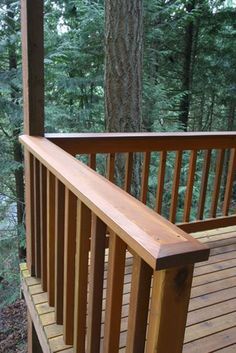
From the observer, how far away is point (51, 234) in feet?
6.38

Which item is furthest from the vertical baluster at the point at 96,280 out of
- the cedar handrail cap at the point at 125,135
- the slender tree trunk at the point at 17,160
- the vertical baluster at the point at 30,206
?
the slender tree trunk at the point at 17,160

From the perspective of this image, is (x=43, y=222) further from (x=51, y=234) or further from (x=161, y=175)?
(x=161, y=175)

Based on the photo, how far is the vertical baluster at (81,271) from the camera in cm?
143

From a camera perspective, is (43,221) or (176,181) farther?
(176,181)

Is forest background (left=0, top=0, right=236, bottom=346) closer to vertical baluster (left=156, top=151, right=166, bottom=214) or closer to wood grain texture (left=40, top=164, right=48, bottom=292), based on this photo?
vertical baluster (left=156, top=151, right=166, bottom=214)

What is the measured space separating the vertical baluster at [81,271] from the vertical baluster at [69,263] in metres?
0.12

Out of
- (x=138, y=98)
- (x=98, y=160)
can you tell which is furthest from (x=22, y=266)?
(x=98, y=160)

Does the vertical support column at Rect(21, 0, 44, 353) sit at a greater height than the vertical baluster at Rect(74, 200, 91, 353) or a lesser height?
greater

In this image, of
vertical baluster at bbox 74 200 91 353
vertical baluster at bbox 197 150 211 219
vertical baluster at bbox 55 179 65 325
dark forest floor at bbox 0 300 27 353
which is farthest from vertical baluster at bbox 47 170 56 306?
dark forest floor at bbox 0 300 27 353

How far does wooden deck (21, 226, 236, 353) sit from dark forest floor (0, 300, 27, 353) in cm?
372

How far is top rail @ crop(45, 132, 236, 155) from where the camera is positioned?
7.94ft

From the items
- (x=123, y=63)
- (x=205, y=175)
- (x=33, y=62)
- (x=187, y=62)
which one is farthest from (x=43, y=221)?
(x=187, y=62)

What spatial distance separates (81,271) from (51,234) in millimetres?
493

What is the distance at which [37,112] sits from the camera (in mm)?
2301
